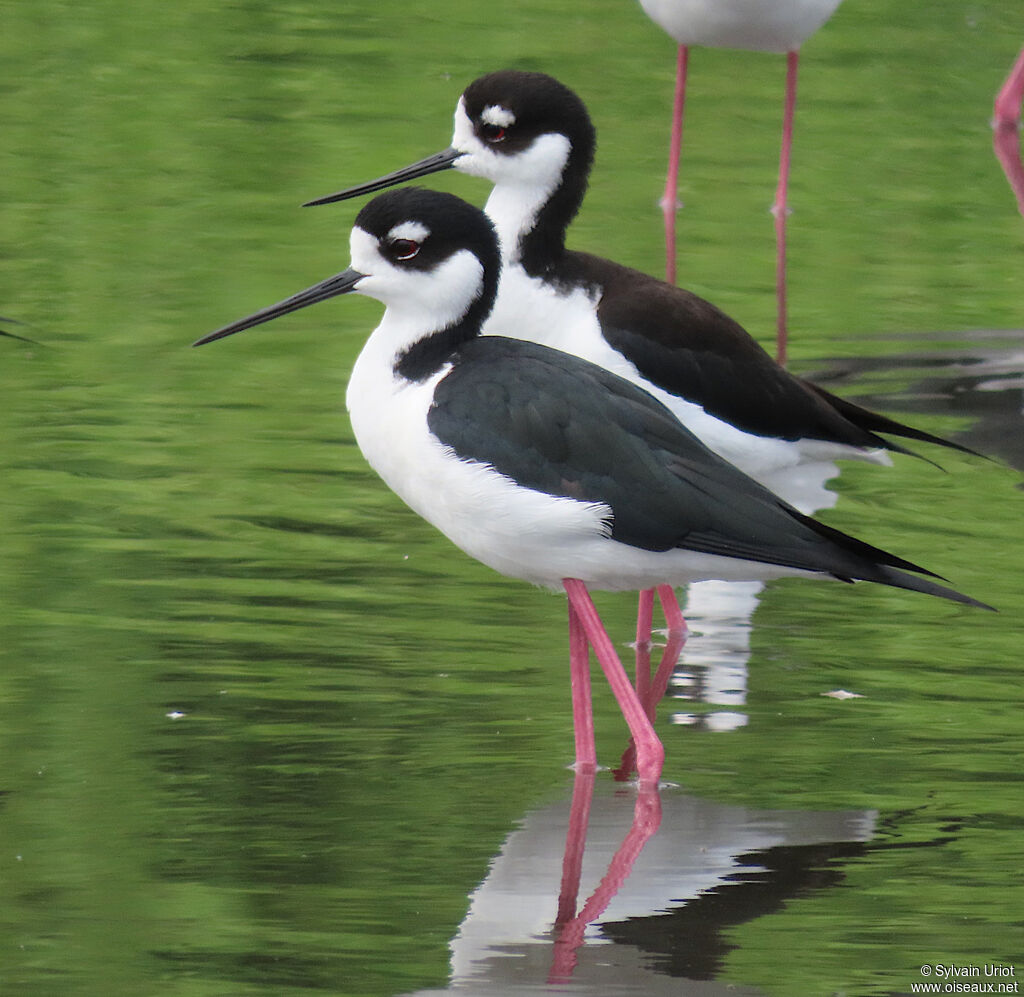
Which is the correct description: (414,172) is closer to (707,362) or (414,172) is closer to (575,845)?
(707,362)

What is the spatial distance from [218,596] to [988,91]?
8248 millimetres

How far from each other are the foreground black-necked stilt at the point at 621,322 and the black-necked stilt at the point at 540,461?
834 mm

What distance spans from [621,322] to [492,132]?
2.83ft

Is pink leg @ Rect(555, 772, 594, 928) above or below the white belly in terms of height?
below

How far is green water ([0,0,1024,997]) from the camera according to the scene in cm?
489

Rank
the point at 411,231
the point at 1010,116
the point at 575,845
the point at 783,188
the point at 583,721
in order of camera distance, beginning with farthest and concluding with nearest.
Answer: the point at 1010,116
the point at 783,188
the point at 411,231
the point at 583,721
the point at 575,845

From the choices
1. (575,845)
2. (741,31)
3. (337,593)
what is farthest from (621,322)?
(741,31)

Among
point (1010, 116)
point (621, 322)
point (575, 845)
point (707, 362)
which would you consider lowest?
point (1010, 116)

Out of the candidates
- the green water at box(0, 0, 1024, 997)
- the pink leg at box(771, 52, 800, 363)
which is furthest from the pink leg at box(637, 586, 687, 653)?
the pink leg at box(771, 52, 800, 363)

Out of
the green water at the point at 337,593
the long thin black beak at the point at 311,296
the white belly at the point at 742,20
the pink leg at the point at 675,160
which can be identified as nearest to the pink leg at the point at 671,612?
the green water at the point at 337,593

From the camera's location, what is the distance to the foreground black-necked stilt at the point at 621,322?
659 centimetres

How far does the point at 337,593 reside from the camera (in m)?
6.68

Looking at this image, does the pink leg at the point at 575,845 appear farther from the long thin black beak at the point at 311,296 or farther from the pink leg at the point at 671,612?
the long thin black beak at the point at 311,296

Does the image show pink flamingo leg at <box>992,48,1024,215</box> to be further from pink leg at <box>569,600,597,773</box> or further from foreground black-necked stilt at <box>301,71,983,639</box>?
pink leg at <box>569,600,597,773</box>
